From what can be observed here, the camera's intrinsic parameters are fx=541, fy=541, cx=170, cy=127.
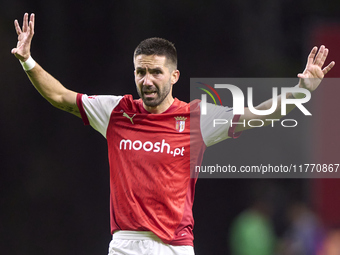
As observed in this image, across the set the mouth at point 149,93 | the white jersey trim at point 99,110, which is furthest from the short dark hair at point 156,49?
the white jersey trim at point 99,110

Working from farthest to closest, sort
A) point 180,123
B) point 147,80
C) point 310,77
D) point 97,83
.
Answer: point 97,83
point 180,123
point 147,80
point 310,77

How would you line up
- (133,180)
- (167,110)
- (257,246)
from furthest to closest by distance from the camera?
1. (257,246)
2. (167,110)
3. (133,180)

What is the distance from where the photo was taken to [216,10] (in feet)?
21.2

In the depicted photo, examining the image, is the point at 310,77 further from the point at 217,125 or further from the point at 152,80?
the point at 152,80

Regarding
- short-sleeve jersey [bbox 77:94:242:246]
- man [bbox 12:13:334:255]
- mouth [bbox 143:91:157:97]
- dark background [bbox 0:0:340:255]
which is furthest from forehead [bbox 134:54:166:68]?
dark background [bbox 0:0:340:255]

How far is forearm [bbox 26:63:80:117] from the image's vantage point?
154 inches

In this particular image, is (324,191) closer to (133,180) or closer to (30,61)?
(133,180)

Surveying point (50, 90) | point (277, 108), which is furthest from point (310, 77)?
point (50, 90)

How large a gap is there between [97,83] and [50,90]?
2343 mm

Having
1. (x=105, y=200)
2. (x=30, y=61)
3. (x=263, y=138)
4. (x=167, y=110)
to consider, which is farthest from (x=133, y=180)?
(x=263, y=138)

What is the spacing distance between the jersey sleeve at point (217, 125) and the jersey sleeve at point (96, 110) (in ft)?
2.24

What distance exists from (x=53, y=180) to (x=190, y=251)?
286cm

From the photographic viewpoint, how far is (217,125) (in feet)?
13.1

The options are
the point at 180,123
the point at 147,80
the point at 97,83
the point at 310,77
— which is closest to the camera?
the point at 310,77
